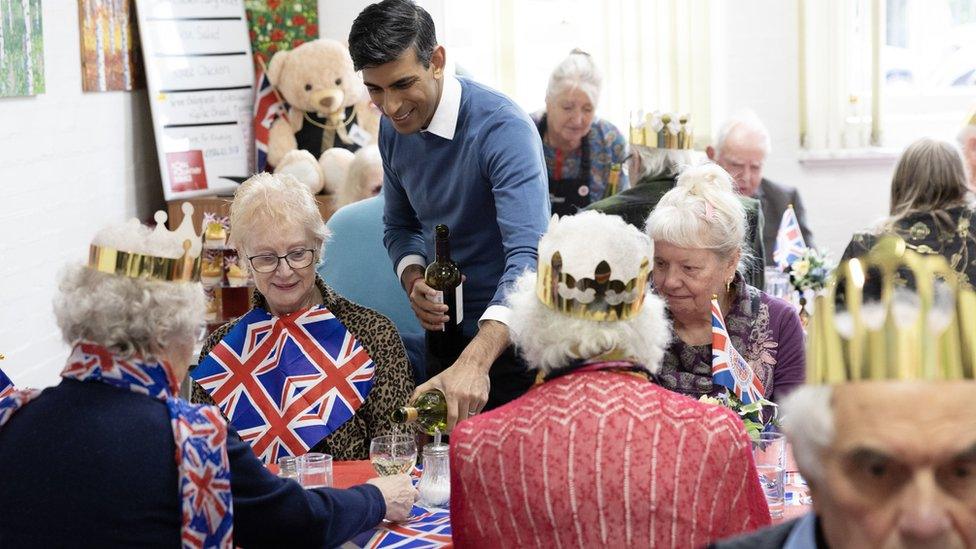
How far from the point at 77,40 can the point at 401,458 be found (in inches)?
136

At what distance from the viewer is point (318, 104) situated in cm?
647

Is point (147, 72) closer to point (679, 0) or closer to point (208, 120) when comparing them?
point (208, 120)

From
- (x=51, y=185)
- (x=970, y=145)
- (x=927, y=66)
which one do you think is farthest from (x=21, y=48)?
(x=927, y=66)

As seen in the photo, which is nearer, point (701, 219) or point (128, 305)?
point (128, 305)

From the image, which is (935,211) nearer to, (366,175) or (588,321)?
(366,175)

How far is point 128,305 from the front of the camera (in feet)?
6.29

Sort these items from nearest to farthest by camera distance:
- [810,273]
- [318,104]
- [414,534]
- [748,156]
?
[414,534] < [810,273] < [748,156] < [318,104]

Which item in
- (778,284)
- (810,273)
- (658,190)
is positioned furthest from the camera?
(778,284)

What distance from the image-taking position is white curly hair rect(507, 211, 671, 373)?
6.56 ft

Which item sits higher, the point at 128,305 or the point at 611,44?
the point at 611,44

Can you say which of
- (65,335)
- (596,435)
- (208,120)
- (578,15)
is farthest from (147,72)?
(596,435)

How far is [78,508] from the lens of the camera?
6.01ft

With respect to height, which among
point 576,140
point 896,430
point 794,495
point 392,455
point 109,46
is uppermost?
point 109,46

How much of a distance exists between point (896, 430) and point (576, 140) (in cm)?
426
